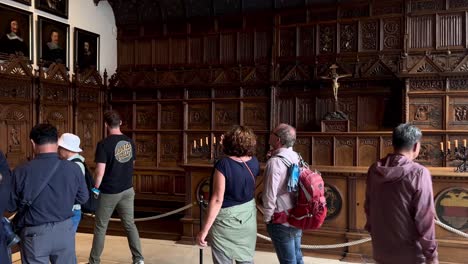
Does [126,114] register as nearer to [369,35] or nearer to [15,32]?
[15,32]

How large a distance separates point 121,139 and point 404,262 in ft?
10.1

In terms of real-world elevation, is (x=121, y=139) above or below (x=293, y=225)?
above

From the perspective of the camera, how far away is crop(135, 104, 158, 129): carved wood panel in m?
10.0

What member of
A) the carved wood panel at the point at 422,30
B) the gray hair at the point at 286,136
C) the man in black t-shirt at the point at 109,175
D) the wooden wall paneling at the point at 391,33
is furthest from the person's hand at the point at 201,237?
the carved wood panel at the point at 422,30

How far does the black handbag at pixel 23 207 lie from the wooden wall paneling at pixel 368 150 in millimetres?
6511

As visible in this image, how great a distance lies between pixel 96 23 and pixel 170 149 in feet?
11.1

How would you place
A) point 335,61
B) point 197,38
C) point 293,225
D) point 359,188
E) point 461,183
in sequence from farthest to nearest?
point 197,38, point 335,61, point 359,188, point 461,183, point 293,225

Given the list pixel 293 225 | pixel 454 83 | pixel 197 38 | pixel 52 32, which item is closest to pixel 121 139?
pixel 293 225

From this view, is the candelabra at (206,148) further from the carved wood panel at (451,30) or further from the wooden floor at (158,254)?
the carved wood panel at (451,30)

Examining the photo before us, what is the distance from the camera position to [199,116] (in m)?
9.73

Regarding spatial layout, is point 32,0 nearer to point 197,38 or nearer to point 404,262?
point 197,38

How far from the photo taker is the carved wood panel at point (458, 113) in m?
7.98

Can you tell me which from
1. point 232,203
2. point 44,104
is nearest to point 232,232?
point 232,203

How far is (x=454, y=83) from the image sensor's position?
8.04 m
